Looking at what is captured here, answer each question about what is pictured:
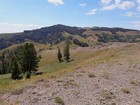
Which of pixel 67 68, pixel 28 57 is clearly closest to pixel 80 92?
pixel 67 68

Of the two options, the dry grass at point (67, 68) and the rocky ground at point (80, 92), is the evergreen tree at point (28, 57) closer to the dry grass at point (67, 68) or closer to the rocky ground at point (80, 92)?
the dry grass at point (67, 68)

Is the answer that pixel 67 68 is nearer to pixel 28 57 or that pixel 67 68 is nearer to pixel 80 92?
pixel 80 92

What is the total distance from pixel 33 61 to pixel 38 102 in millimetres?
70201

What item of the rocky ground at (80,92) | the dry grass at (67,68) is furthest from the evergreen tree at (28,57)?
the rocky ground at (80,92)

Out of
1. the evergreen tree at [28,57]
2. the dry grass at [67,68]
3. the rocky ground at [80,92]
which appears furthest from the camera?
the evergreen tree at [28,57]

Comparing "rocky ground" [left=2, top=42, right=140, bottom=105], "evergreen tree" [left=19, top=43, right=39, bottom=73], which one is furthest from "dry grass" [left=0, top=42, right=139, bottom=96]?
"evergreen tree" [left=19, top=43, right=39, bottom=73]

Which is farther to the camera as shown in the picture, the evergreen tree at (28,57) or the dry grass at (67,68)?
the evergreen tree at (28,57)

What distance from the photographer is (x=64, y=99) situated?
740 inches

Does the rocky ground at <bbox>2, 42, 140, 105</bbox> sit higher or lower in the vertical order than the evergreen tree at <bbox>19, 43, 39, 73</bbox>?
higher

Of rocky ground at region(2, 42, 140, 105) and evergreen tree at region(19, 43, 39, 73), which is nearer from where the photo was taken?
rocky ground at region(2, 42, 140, 105)

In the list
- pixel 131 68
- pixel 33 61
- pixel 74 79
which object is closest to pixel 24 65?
pixel 33 61

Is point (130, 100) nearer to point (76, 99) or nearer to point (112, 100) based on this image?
point (112, 100)

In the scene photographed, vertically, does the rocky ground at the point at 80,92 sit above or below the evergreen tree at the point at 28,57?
above

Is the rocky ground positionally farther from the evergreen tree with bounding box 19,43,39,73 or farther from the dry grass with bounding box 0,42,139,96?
the evergreen tree with bounding box 19,43,39,73
